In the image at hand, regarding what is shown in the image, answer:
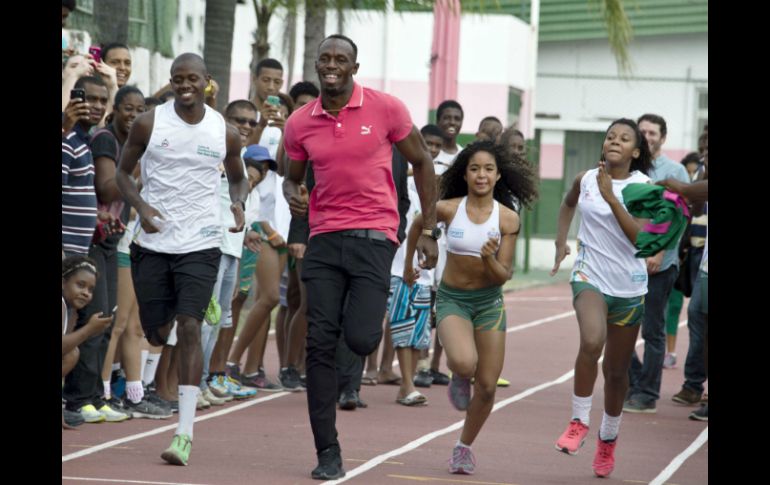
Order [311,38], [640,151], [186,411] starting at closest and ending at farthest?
1. [186,411]
2. [640,151]
3. [311,38]

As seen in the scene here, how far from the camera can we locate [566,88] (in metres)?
37.7

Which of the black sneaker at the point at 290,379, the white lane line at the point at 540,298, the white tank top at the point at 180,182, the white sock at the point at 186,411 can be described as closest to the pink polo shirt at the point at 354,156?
the white tank top at the point at 180,182

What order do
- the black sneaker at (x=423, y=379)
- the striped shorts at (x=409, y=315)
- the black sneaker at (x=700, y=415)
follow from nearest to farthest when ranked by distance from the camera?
the black sneaker at (x=700, y=415), the striped shorts at (x=409, y=315), the black sneaker at (x=423, y=379)

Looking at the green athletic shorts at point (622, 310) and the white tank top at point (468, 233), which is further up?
the white tank top at point (468, 233)

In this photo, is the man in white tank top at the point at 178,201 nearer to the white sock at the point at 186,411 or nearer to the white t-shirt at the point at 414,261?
the white sock at the point at 186,411

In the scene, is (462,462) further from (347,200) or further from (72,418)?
(72,418)

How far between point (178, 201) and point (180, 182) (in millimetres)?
116

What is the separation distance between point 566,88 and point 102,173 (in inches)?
1108

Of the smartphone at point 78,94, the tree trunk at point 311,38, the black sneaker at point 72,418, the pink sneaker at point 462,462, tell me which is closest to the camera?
the pink sneaker at point 462,462

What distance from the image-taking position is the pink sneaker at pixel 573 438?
9.27 meters

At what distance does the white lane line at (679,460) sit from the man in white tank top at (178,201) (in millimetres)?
2813

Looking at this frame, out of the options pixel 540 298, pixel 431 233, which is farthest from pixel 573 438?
pixel 540 298

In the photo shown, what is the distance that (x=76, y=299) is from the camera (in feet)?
31.3
